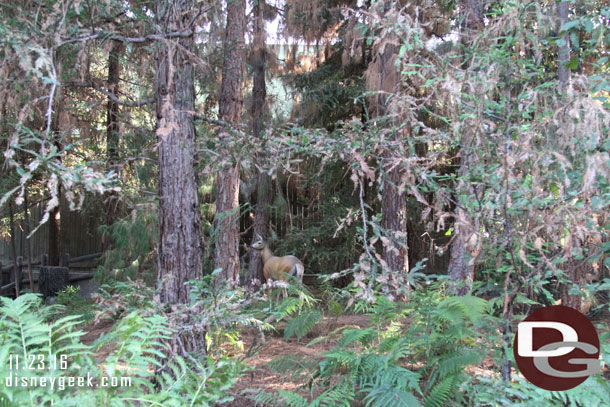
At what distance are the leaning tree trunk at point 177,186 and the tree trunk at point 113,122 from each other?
1.20 feet

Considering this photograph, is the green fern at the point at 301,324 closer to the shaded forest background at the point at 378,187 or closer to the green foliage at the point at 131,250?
the shaded forest background at the point at 378,187

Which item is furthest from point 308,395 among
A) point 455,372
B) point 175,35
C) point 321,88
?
point 321,88

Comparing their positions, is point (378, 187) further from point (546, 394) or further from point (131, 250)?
point (131, 250)

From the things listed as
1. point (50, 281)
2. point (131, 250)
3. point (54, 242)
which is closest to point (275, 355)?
point (131, 250)

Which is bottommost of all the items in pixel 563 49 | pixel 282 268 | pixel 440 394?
pixel 440 394

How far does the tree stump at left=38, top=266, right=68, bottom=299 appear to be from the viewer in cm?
983

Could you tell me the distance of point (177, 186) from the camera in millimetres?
3725

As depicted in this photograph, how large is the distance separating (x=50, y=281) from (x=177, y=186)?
7.53 metres

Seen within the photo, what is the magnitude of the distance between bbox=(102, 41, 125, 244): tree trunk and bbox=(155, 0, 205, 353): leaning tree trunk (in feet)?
1.20

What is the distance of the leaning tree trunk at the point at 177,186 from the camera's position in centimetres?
367

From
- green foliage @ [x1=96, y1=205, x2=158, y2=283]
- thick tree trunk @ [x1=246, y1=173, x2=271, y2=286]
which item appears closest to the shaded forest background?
green foliage @ [x1=96, y1=205, x2=158, y2=283]

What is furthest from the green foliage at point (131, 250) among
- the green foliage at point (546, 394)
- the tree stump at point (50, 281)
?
the green foliage at point (546, 394)

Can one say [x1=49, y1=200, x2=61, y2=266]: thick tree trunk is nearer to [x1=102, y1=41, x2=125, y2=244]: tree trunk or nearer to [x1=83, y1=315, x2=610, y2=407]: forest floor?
[x1=102, y1=41, x2=125, y2=244]: tree trunk

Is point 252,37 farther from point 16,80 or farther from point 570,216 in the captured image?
point 570,216
